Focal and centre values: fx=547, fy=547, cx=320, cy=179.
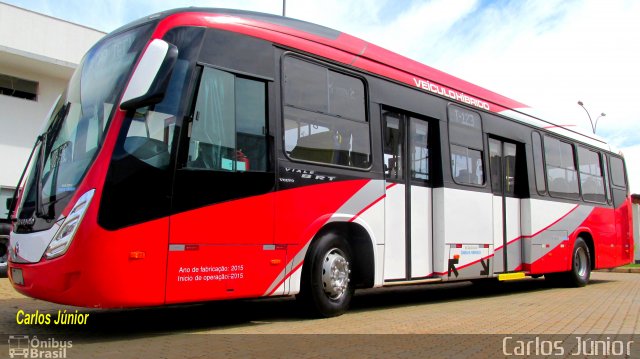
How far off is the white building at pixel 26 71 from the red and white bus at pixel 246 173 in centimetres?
1557

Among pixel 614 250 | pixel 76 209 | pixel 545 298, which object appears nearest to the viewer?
pixel 76 209

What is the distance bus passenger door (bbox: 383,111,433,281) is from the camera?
312 inches

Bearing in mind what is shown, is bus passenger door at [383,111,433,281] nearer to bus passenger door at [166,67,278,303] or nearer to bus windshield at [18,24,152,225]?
bus passenger door at [166,67,278,303]

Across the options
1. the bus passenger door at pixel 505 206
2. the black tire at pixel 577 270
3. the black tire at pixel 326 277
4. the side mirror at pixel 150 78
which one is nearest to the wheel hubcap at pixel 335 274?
the black tire at pixel 326 277

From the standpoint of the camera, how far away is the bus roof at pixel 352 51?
20.3 ft

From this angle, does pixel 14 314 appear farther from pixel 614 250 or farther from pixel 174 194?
pixel 614 250

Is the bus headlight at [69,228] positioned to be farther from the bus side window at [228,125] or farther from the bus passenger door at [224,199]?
the bus side window at [228,125]

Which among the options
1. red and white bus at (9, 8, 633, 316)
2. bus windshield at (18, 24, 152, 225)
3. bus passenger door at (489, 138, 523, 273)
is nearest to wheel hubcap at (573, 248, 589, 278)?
bus passenger door at (489, 138, 523, 273)

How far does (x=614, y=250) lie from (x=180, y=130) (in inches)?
508

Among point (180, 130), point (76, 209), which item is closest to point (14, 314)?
point (76, 209)

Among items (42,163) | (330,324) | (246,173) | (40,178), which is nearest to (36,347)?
→ (40,178)

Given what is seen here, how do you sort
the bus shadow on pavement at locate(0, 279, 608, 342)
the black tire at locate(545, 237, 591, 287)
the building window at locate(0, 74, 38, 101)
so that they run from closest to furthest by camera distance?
the bus shadow on pavement at locate(0, 279, 608, 342)
the black tire at locate(545, 237, 591, 287)
the building window at locate(0, 74, 38, 101)

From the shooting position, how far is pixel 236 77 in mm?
6191

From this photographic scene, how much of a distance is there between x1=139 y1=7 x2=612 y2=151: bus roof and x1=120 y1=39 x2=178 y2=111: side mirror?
0.60m
